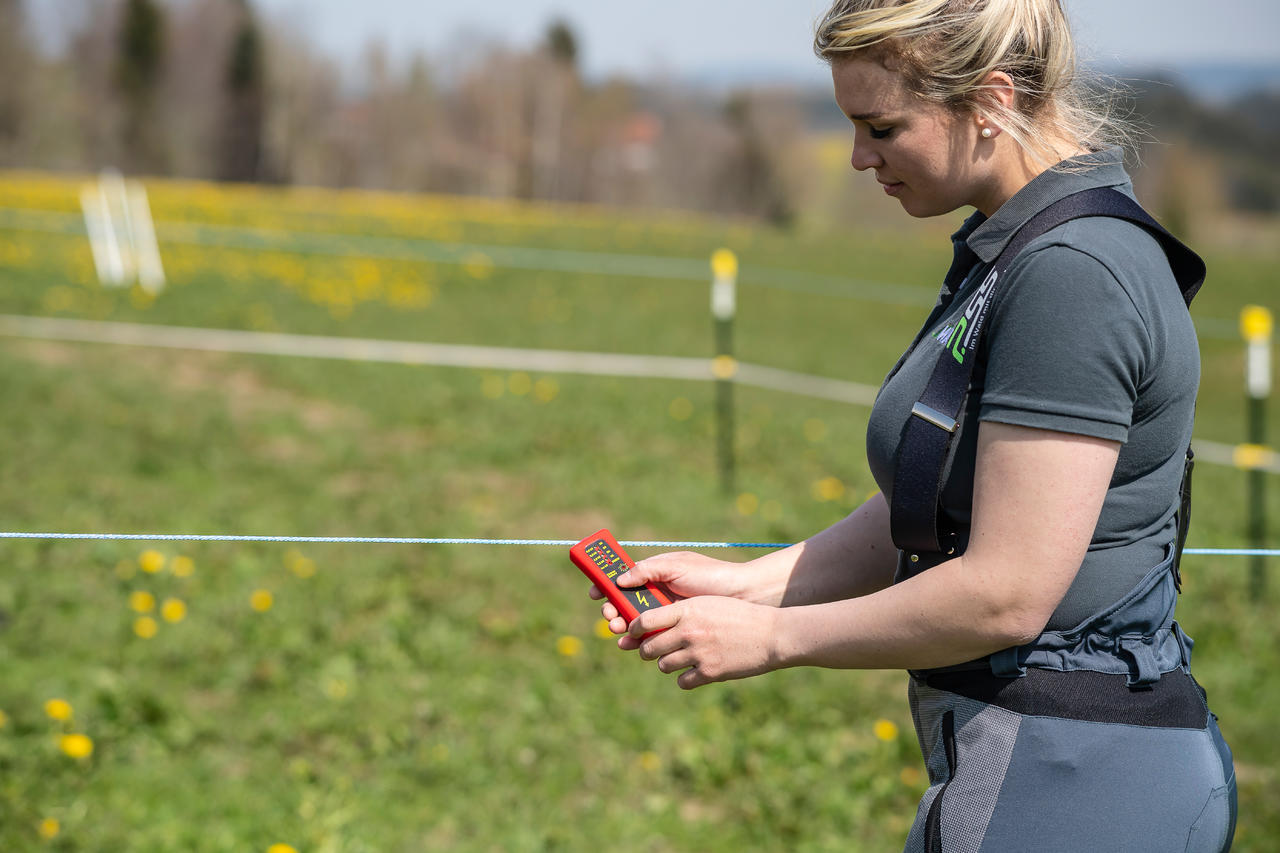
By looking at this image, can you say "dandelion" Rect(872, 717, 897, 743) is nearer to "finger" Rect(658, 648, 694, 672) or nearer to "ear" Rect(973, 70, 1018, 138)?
"finger" Rect(658, 648, 694, 672)

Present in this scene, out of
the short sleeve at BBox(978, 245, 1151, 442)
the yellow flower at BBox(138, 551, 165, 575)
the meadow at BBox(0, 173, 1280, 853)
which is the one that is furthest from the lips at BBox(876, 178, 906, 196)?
the yellow flower at BBox(138, 551, 165, 575)

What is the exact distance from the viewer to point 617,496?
602cm

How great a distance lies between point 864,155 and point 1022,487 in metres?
0.51

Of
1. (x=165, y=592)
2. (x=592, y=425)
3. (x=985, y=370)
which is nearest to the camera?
(x=985, y=370)

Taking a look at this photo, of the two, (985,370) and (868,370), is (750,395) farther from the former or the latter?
(985,370)

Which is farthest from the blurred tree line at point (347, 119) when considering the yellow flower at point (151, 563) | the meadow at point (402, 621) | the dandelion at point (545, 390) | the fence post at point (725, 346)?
the yellow flower at point (151, 563)

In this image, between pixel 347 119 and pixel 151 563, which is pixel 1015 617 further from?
pixel 347 119

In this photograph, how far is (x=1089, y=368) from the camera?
1.17 meters

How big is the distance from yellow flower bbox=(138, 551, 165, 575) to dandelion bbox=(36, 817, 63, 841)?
1643 millimetres

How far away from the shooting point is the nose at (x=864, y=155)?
143cm

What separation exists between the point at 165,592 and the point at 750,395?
602 cm

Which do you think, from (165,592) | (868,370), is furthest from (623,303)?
(165,592)

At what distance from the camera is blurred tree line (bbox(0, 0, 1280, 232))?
5066cm

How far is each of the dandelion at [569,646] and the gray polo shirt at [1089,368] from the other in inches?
110
